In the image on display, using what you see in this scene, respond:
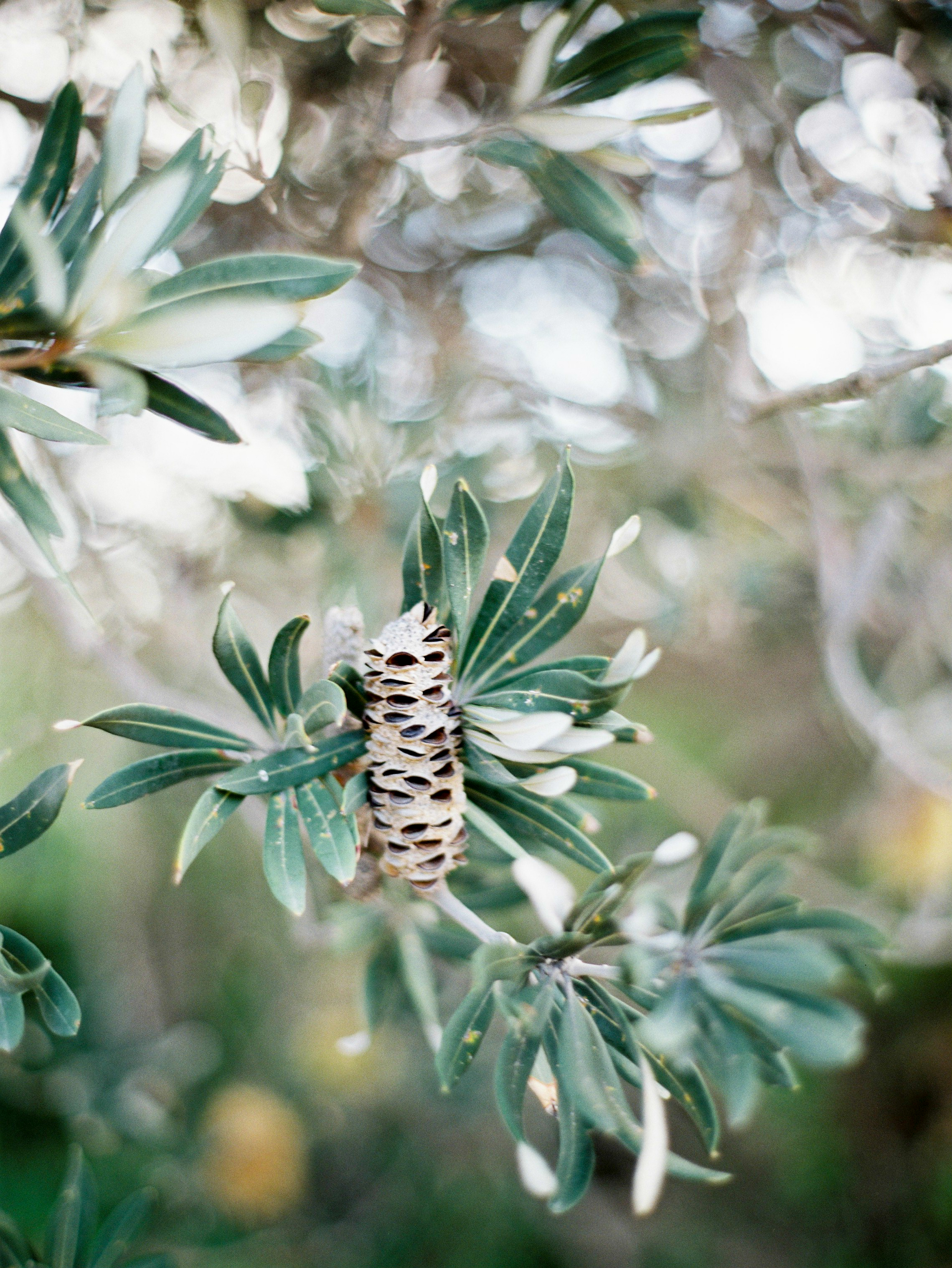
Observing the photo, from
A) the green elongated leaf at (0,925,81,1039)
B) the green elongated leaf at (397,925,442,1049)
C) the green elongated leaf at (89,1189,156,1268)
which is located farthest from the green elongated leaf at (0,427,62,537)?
the green elongated leaf at (89,1189,156,1268)

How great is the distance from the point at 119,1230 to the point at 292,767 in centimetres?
54

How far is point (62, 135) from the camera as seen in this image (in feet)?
1.52

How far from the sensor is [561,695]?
44 centimetres

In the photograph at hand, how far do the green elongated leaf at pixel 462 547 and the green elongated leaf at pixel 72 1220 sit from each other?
0.59m

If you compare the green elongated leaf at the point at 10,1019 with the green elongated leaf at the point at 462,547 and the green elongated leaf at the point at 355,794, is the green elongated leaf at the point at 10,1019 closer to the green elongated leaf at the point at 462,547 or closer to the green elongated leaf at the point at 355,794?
the green elongated leaf at the point at 355,794

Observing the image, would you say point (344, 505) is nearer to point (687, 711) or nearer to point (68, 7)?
point (68, 7)

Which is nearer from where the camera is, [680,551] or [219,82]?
[219,82]

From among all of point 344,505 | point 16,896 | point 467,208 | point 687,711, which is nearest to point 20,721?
point 16,896

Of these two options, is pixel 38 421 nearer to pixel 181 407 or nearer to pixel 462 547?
pixel 181 407

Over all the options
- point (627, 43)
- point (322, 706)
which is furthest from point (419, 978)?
point (627, 43)

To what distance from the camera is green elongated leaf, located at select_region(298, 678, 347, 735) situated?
0.43 metres

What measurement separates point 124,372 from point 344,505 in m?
0.60

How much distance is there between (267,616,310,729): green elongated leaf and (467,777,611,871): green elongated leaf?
0.44 feet

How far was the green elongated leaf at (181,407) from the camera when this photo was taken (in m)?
0.43
